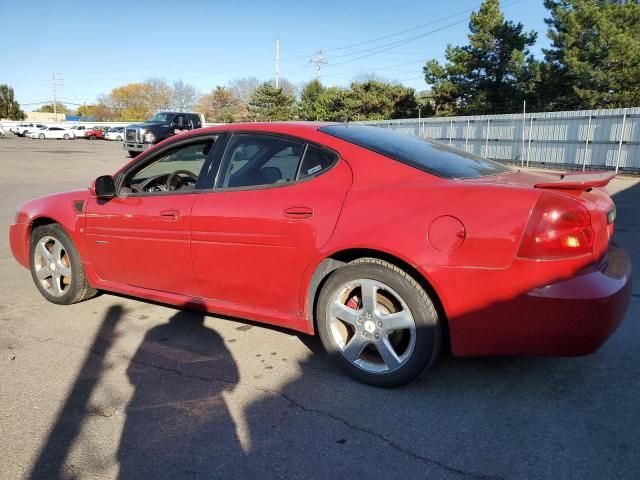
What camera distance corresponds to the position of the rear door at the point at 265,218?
309 cm

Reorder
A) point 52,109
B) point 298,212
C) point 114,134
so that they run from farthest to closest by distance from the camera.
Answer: point 52,109, point 114,134, point 298,212

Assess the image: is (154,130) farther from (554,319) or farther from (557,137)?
(554,319)

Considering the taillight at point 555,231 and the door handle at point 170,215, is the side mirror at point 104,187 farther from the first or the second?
the taillight at point 555,231

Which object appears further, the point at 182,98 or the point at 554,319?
the point at 182,98

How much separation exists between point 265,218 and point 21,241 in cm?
281

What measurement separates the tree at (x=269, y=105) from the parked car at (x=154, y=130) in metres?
33.1

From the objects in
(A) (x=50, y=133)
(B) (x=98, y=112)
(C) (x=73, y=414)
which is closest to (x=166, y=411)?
(C) (x=73, y=414)

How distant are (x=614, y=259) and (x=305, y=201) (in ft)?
5.82

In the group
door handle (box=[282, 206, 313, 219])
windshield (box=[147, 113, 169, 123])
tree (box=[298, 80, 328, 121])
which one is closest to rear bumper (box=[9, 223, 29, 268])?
door handle (box=[282, 206, 313, 219])

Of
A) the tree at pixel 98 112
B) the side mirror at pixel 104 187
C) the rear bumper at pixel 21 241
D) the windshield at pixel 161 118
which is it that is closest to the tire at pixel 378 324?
the side mirror at pixel 104 187

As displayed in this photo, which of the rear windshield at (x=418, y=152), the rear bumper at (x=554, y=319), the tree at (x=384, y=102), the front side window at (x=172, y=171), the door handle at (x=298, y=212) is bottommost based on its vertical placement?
the rear bumper at (x=554, y=319)

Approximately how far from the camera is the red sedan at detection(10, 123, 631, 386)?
255cm

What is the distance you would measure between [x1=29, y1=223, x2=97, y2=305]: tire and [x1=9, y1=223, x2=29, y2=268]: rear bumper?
0.22 ft

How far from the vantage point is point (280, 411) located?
9.16 feet
